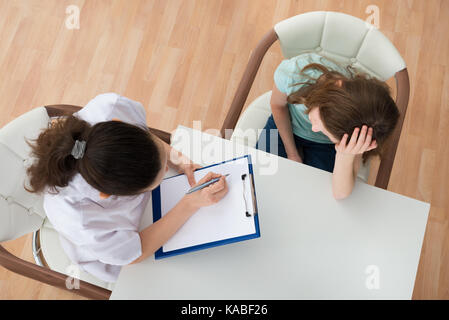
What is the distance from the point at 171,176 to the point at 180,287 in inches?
14.0

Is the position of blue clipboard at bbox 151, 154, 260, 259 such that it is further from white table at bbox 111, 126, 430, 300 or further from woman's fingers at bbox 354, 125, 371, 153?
woman's fingers at bbox 354, 125, 371, 153

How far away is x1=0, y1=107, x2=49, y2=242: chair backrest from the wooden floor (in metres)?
0.94

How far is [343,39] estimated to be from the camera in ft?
4.21

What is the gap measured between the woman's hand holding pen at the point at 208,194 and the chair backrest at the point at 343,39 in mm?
614

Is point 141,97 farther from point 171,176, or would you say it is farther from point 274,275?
point 274,275

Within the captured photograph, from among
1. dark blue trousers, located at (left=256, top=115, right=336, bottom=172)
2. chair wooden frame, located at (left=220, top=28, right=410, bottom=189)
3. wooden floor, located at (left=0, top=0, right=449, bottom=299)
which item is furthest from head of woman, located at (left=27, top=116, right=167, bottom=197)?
wooden floor, located at (left=0, top=0, right=449, bottom=299)

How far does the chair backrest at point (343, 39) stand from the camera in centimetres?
125

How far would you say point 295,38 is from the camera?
1.29 meters

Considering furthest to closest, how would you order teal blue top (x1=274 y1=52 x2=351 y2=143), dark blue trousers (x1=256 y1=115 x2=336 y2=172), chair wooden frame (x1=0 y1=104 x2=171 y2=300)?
dark blue trousers (x1=256 y1=115 x2=336 y2=172) < teal blue top (x1=274 y1=52 x2=351 y2=143) < chair wooden frame (x1=0 y1=104 x2=171 y2=300)

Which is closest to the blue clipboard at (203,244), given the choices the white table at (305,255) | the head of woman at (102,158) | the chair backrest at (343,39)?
the white table at (305,255)

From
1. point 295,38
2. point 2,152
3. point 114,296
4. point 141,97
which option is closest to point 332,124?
point 295,38

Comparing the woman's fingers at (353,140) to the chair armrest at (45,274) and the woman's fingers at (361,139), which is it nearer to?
the woman's fingers at (361,139)

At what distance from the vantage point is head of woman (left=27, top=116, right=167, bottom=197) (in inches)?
33.1
